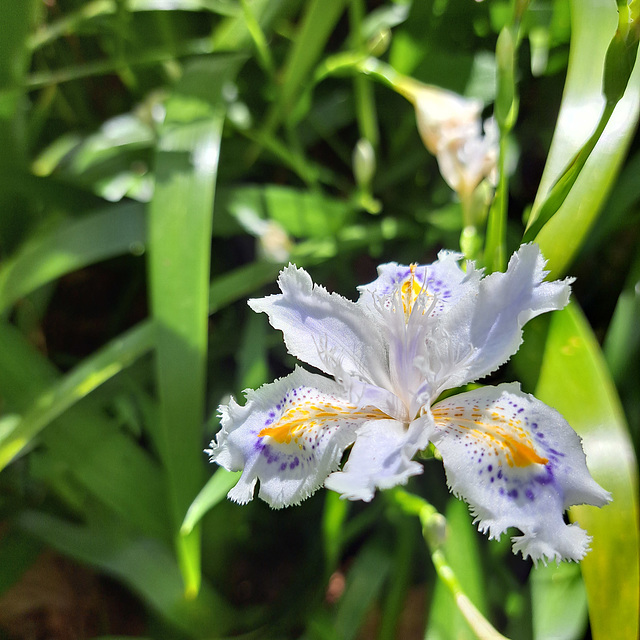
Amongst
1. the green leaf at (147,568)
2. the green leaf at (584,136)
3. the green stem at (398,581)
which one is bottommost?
the green stem at (398,581)

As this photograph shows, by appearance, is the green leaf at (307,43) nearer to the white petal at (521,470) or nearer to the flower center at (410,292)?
the flower center at (410,292)

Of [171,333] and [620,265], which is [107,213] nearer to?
[171,333]

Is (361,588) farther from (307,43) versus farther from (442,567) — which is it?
(307,43)

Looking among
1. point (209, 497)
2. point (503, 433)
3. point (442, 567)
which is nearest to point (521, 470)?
point (503, 433)

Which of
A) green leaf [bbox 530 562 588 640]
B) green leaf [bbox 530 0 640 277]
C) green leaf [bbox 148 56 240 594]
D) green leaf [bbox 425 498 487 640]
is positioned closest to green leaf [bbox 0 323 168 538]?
green leaf [bbox 148 56 240 594]

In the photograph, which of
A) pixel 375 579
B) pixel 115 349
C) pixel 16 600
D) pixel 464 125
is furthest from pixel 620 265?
pixel 16 600

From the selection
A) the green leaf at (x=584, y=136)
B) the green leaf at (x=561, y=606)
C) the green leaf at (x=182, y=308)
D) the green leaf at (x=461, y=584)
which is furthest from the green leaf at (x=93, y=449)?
the green leaf at (x=584, y=136)
